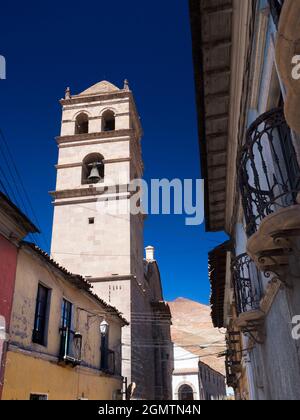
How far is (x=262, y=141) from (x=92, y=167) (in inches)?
809

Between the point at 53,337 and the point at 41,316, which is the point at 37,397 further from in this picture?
the point at 41,316

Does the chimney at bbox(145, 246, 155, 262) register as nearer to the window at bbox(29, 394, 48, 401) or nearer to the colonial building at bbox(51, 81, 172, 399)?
the colonial building at bbox(51, 81, 172, 399)

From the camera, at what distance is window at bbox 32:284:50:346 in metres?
9.91

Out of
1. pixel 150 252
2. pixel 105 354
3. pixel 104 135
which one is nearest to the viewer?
pixel 105 354

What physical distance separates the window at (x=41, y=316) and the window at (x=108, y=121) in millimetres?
16918

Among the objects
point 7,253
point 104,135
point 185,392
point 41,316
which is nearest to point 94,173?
point 104,135

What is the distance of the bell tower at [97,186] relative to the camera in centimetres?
2167

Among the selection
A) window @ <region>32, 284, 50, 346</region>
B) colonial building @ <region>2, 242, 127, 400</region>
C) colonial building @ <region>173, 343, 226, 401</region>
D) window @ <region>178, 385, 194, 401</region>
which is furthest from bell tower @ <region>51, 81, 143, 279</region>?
window @ <region>178, 385, 194, 401</region>

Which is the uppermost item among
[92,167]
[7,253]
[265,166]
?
[92,167]

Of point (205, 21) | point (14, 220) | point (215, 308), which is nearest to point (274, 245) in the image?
point (205, 21)

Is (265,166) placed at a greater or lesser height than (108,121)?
lesser

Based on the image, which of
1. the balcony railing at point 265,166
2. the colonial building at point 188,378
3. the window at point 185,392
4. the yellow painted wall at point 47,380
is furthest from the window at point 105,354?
the window at point 185,392

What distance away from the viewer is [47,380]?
1010cm

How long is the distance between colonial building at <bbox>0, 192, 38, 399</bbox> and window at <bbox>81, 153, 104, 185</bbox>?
14.5m
